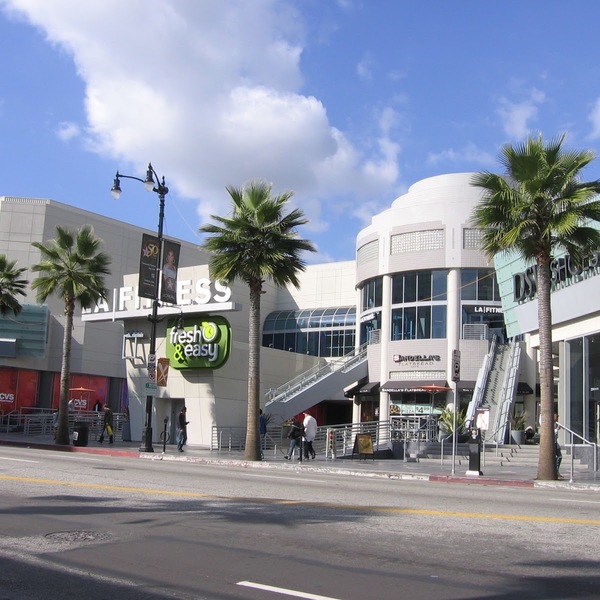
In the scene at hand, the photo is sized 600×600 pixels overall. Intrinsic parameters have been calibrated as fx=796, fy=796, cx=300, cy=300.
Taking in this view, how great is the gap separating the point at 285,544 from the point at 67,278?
1072 inches

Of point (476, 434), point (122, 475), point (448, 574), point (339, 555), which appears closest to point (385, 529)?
point (339, 555)

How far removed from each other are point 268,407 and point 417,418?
7.92 meters

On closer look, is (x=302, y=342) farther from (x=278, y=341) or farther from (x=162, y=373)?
(x=162, y=373)

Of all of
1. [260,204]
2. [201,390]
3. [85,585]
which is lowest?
[85,585]

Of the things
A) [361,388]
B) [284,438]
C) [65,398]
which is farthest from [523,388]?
[65,398]

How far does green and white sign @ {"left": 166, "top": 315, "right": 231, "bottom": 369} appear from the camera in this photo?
36094 mm

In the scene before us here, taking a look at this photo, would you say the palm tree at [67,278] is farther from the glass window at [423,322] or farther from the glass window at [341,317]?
the glass window at [341,317]

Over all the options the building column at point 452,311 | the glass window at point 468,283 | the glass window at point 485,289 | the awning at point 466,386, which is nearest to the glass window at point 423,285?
the building column at point 452,311

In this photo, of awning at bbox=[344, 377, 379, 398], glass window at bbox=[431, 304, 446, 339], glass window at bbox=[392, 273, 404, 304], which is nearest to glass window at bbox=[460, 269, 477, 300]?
glass window at bbox=[431, 304, 446, 339]

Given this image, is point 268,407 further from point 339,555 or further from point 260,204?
point 339,555

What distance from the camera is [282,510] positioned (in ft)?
40.6

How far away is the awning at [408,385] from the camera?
45.8 m

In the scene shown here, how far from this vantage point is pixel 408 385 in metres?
46.3

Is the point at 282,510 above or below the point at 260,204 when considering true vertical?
below
